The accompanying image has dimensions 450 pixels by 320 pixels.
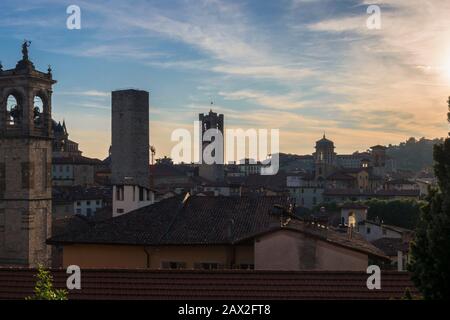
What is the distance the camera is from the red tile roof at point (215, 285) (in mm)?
10461

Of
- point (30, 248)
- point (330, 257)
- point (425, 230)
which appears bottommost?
point (30, 248)

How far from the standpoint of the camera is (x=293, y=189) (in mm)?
80938

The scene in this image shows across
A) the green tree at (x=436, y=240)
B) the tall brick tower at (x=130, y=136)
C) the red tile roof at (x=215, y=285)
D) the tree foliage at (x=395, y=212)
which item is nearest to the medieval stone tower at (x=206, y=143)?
the tall brick tower at (x=130, y=136)

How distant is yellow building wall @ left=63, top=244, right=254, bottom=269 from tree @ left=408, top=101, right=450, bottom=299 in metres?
10.0

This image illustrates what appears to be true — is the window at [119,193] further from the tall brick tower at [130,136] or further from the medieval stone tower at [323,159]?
the medieval stone tower at [323,159]

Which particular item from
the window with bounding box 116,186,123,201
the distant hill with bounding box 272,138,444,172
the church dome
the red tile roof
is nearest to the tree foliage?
the window with bounding box 116,186,123,201

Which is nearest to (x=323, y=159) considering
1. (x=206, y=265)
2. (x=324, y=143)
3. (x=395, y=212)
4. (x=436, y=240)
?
(x=324, y=143)

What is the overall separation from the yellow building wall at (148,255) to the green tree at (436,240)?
10.0 m

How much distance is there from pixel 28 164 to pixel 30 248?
4429 mm

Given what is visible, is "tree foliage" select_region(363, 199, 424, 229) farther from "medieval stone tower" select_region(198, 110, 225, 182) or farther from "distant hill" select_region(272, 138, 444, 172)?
"distant hill" select_region(272, 138, 444, 172)

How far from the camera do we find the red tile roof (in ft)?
34.3

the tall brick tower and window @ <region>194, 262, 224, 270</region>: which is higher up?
the tall brick tower
